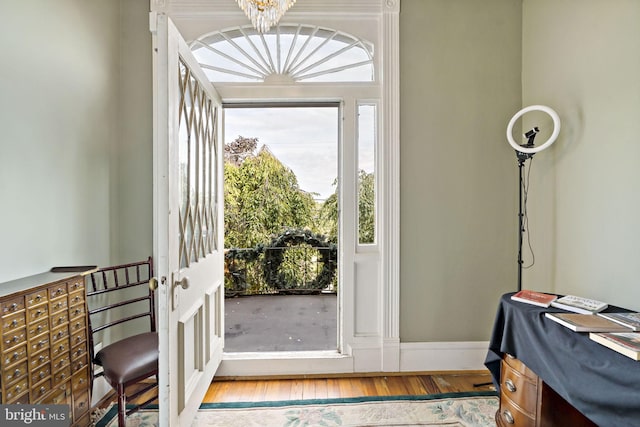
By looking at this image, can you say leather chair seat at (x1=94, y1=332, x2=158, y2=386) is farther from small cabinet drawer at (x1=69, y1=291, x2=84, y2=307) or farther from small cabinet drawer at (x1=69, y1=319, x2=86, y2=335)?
small cabinet drawer at (x1=69, y1=291, x2=84, y2=307)

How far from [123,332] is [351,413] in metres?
1.76

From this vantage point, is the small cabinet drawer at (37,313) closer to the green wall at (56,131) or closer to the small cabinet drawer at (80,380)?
the green wall at (56,131)

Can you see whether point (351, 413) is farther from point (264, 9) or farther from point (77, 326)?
point (264, 9)

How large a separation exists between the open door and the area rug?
10.4 inches

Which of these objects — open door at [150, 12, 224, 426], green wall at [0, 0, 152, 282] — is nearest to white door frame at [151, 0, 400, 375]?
open door at [150, 12, 224, 426]

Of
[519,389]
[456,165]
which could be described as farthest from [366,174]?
[519,389]

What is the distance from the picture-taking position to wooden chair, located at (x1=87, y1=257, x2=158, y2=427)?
5.13 feet

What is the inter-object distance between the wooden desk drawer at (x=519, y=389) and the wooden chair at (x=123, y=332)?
1.90 metres

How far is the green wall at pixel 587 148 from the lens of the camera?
156cm

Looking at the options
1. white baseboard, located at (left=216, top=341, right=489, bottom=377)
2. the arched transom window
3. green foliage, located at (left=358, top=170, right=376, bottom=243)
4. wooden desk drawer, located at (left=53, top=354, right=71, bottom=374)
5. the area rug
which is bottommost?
the area rug

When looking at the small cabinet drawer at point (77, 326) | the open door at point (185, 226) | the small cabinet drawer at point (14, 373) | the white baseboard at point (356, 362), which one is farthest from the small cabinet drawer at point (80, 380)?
the white baseboard at point (356, 362)

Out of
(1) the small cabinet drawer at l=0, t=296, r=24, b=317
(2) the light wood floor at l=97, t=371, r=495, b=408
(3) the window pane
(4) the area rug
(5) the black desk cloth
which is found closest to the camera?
(5) the black desk cloth

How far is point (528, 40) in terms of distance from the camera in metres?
2.24

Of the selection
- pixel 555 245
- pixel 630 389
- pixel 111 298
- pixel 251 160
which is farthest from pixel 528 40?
pixel 111 298
